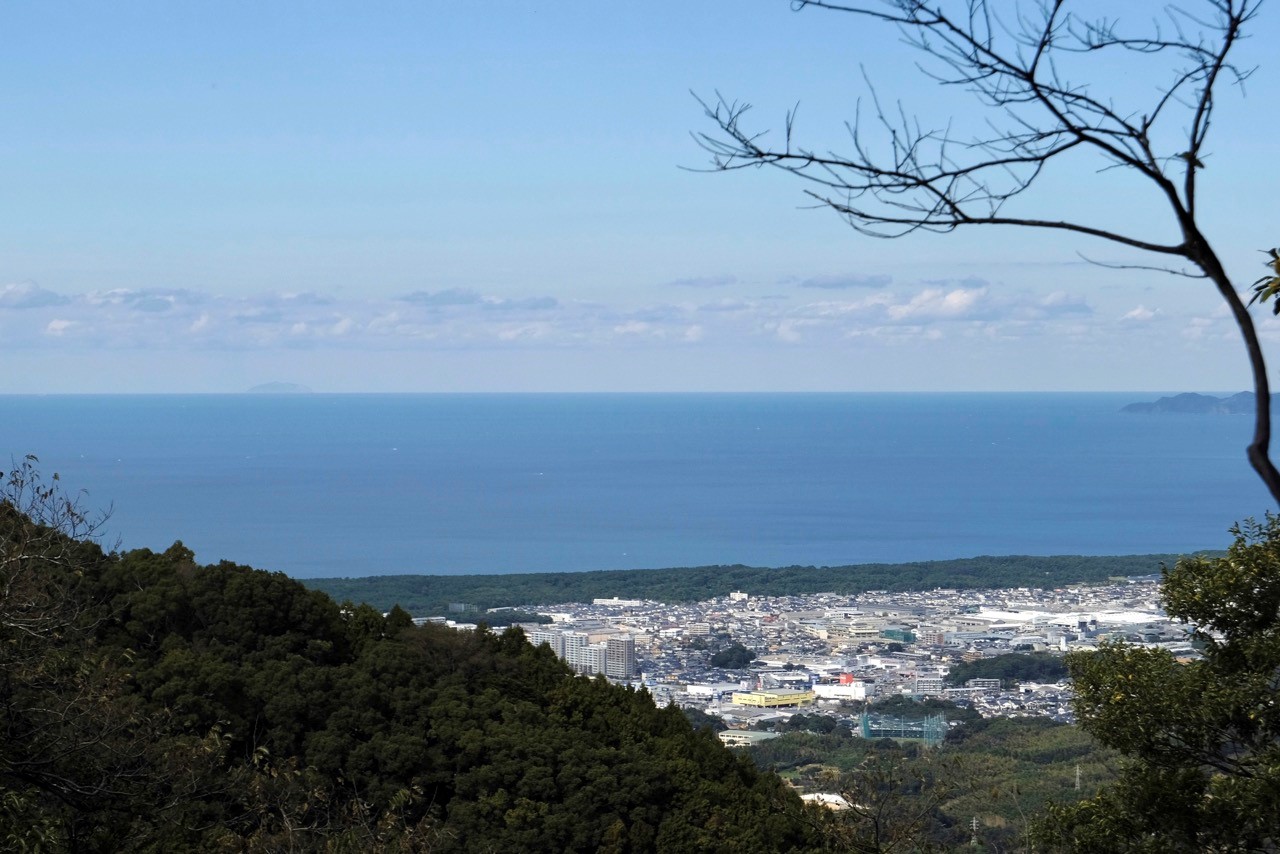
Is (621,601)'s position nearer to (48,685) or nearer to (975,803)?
(975,803)

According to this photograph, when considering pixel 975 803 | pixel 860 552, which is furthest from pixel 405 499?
pixel 975 803

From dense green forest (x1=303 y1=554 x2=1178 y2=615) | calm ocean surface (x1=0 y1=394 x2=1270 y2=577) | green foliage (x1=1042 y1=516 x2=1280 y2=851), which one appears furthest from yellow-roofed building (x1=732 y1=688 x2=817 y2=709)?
calm ocean surface (x1=0 y1=394 x2=1270 y2=577)

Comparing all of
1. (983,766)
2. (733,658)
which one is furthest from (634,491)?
(983,766)

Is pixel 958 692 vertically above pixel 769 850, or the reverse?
pixel 769 850

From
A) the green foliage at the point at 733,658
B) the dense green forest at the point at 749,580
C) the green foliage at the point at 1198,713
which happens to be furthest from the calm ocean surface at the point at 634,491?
the green foliage at the point at 1198,713

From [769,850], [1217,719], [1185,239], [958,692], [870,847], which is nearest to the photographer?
[1185,239]

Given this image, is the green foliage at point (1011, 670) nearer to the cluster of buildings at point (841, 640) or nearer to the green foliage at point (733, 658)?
the cluster of buildings at point (841, 640)
